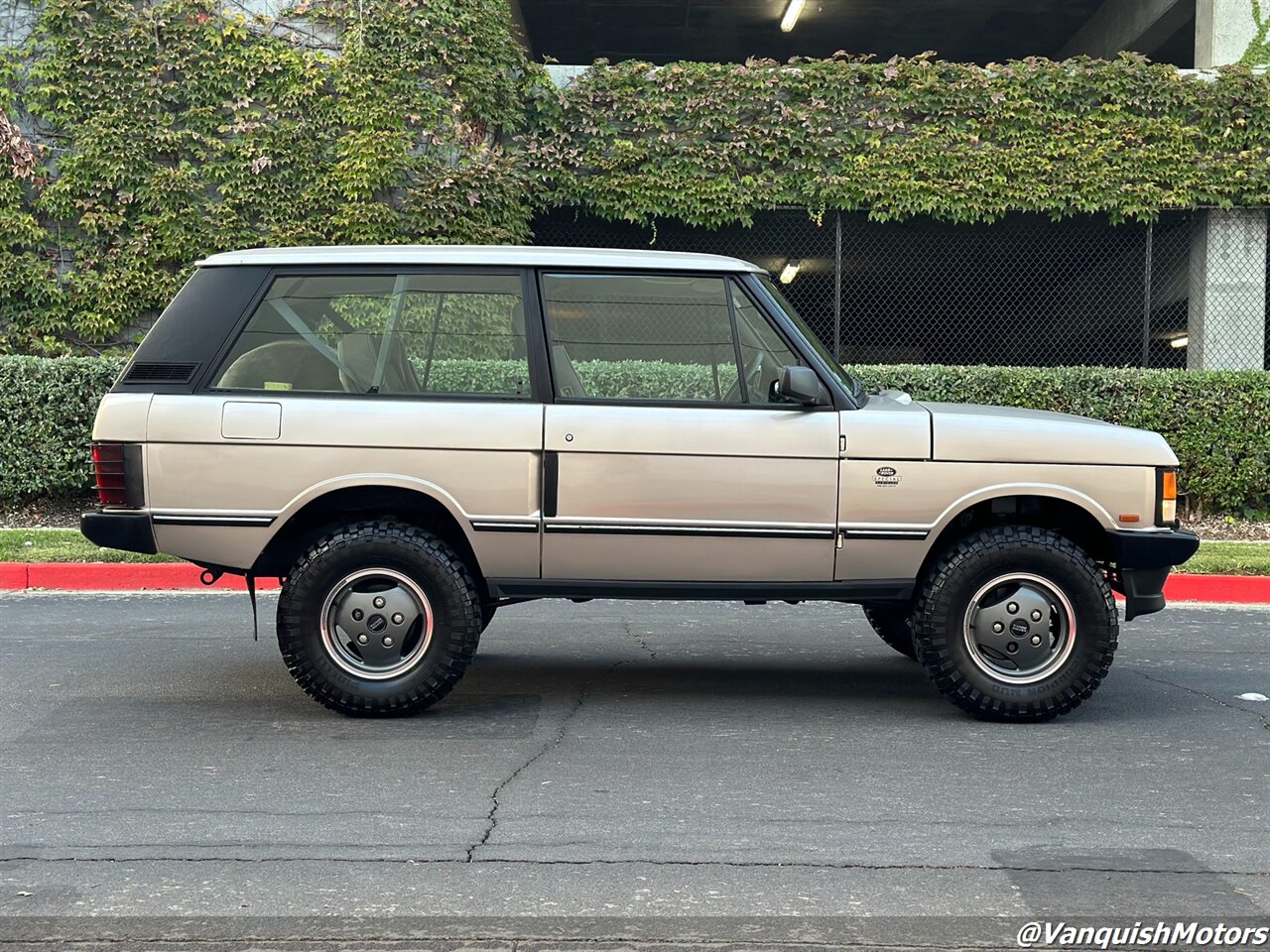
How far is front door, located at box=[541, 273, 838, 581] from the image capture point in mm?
5938

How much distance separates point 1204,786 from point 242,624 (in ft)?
18.5

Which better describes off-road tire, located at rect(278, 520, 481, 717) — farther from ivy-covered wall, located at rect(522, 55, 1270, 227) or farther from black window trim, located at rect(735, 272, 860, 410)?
ivy-covered wall, located at rect(522, 55, 1270, 227)

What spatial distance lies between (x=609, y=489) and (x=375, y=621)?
3.76ft

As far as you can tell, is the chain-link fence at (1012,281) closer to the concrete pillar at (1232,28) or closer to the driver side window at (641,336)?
the concrete pillar at (1232,28)

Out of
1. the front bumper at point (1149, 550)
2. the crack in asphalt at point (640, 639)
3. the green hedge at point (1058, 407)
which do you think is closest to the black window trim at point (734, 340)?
the front bumper at point (1149, 550)

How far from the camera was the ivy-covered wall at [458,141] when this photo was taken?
14977 mm

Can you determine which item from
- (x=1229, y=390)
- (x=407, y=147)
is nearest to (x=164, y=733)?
(x=407, y=147)

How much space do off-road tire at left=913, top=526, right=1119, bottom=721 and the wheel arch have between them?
199cm

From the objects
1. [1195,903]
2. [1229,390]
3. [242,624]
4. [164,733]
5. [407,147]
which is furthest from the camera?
[407,147]

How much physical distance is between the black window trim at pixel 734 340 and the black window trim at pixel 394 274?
1.3 inches

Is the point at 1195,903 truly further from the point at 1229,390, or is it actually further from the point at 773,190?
the point at 773,190

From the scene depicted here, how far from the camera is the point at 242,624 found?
8500mm

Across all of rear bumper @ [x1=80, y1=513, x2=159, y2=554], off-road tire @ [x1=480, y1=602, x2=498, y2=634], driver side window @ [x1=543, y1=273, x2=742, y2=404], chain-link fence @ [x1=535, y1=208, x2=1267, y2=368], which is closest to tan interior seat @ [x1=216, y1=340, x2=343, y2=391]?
rear bumper @ [x1=80, y1=513, x2=159, y2=554]

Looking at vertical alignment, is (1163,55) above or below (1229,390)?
above
